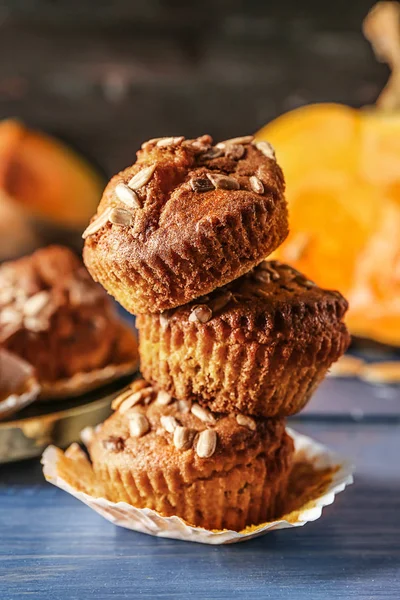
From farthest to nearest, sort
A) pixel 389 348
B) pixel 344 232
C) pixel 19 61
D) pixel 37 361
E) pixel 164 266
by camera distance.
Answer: pixel 19 61
pixel 344 232
pixel 389 348
pixel 37 361
pixel 164 266

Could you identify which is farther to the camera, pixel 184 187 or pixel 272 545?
pixel 272 545

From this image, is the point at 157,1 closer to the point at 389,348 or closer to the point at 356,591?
the point at 389,348

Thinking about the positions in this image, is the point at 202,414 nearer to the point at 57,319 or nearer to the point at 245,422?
the point at 245,422

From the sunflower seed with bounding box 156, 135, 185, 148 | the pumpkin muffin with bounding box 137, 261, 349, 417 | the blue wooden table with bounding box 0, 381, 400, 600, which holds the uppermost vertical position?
the sunflower seed with bounding box 156, 135, 185, 148

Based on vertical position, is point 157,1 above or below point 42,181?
above

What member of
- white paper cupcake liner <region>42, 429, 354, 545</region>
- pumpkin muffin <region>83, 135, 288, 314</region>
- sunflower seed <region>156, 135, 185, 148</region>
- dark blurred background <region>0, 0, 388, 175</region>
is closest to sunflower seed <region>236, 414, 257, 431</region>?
white paper cupcake liner <region>42, 429, 354, 545</region>

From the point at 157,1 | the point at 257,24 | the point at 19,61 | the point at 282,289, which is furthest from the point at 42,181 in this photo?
the point at 282,289

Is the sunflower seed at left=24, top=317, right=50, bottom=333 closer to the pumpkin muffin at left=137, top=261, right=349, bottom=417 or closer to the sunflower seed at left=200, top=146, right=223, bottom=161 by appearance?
the pumpkin muffin at left=137, top=261, right=349, bottom=417
